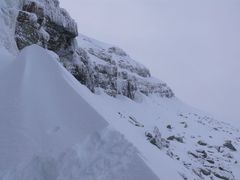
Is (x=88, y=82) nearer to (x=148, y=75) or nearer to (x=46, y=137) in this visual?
(x=46, y=137)

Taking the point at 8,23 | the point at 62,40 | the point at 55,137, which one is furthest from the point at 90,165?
the point at 62,40

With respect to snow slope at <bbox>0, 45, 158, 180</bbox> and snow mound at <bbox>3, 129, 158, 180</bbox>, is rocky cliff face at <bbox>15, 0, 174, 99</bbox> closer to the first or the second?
snow slope at <bbox>0, 45, 158, 180</bbox>

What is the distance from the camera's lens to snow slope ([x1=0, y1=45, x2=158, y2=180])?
6434 millimetres

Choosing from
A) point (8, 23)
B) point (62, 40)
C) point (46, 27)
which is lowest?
point (62, 40)

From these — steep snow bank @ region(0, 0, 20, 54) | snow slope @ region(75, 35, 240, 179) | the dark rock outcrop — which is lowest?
snow slope @ region(75, 35, 240, 179)

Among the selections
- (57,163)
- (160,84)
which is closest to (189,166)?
(57,163)

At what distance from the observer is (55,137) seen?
6.99m

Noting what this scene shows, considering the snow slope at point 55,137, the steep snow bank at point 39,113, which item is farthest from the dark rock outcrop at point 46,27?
the snow slope at point 55,137

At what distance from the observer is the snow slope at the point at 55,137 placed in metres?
6.43

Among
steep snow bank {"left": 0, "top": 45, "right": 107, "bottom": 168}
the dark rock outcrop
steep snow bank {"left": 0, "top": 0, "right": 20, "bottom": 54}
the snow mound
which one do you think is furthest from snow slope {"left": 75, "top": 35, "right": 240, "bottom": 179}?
steep snow bank {"left": 0, "top": 0, "right": 20, "bottom": 54}

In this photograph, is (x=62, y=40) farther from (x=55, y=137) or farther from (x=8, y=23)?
(x=55, y=137)

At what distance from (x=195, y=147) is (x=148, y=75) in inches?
1213

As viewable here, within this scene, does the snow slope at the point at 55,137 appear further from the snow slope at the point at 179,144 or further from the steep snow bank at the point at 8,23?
the steep snow bank at the point at 8,23

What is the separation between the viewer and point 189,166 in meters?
16.1
